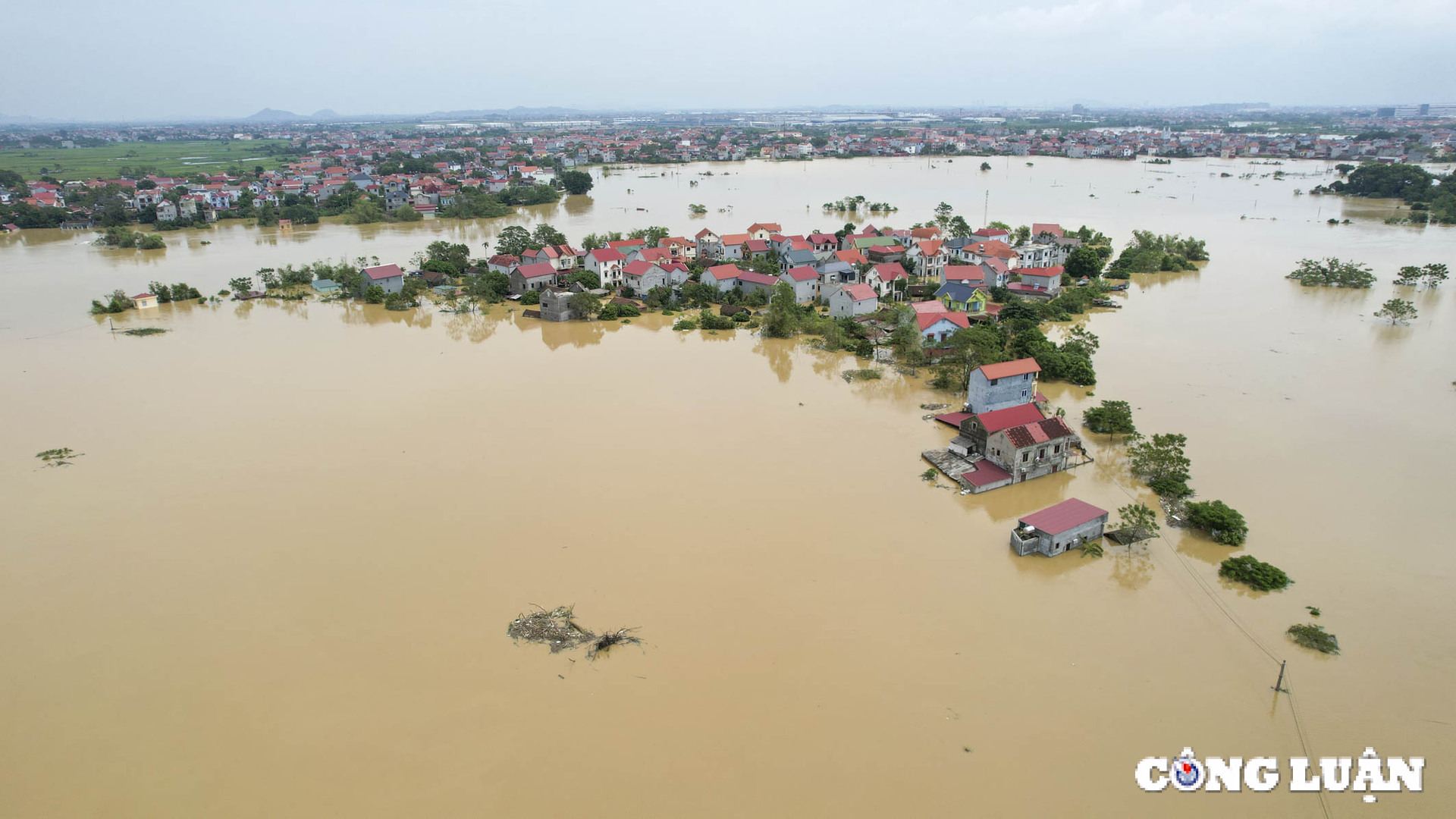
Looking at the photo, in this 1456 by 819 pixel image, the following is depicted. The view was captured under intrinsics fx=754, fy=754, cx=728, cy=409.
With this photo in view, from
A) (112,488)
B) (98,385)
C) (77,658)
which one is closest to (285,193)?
(98,385)

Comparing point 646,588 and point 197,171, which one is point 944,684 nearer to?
point 646,588

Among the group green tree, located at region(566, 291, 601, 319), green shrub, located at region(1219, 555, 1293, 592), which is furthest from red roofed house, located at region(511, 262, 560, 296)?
green shrub, located at region(1219, 555, 1293, 592)

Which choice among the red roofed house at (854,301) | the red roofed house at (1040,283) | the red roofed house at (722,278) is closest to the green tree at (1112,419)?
the red roofed house at (854,301)

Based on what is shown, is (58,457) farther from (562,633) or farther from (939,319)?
(939,319)

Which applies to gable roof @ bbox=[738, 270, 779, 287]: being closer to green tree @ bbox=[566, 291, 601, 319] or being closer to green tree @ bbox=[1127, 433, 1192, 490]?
green tree @ bbox=[566, 291, 601, 319]

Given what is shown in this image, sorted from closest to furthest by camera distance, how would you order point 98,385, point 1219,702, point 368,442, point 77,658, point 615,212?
point 1219,702 → point 77,658 → point 368,442 → point 98,385 → point 615,212

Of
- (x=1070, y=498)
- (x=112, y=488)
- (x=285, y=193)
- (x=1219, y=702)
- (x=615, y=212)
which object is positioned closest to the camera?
(x=1219, y=702)
